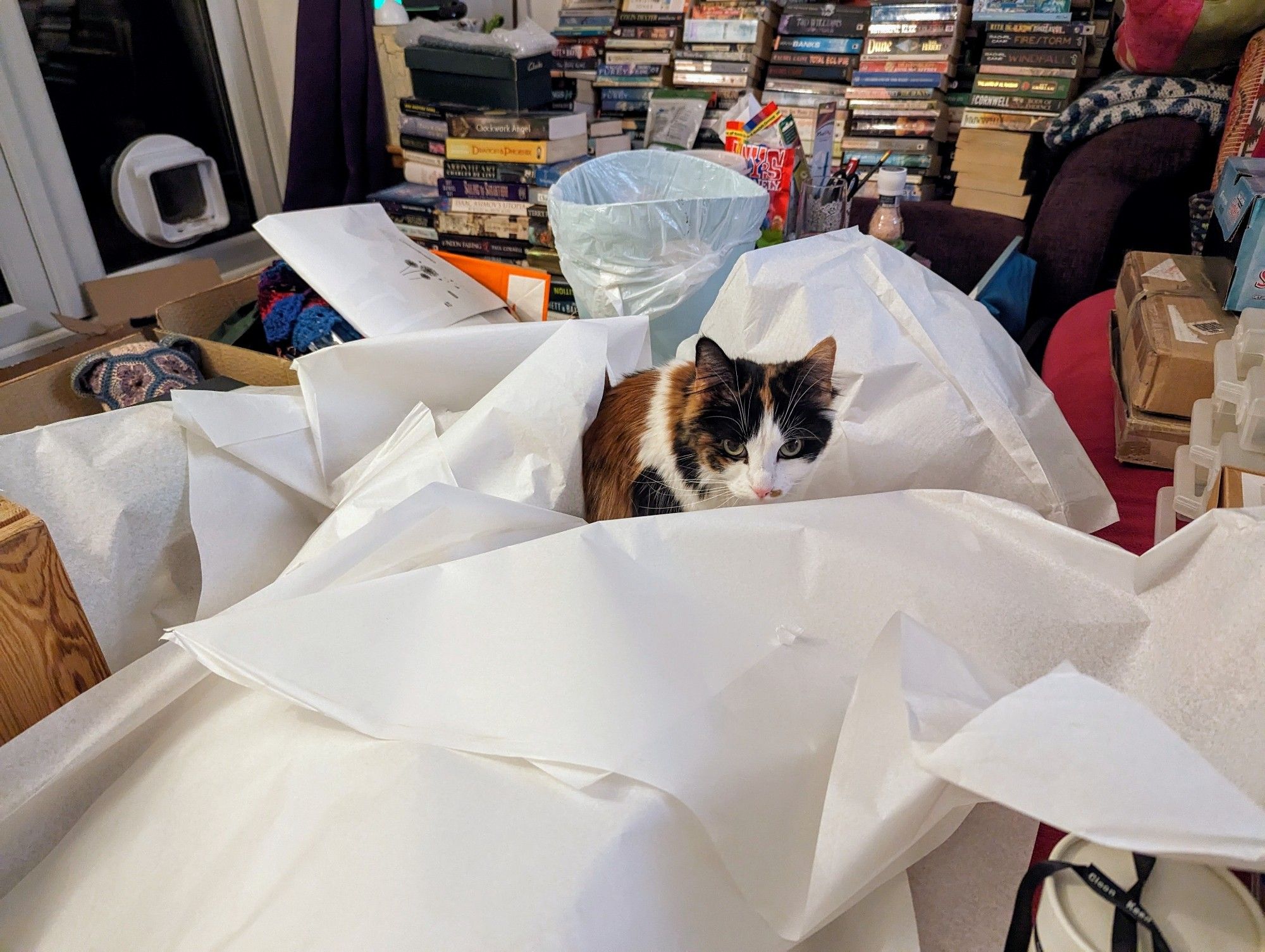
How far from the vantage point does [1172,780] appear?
302 millimetres

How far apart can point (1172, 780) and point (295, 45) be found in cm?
249

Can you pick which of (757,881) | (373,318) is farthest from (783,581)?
(373,318)

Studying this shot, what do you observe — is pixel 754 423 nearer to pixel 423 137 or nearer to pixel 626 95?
pixel 423 137

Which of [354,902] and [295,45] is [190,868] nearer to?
[354,902]

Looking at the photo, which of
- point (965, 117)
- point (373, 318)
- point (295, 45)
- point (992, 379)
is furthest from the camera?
point (295, 45)

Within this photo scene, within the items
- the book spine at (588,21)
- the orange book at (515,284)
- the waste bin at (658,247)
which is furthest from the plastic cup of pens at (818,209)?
the book spine at (588,21)

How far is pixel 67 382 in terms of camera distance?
3.37 ft

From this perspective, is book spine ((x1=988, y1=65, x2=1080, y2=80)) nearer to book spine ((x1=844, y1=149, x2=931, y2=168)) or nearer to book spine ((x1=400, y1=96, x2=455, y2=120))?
book spine ((x1=844, y1=149, x2=931, y2=168))

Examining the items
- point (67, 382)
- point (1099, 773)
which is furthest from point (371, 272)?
point (1099, 773)

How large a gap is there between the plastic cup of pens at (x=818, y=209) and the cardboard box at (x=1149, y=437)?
55 cm

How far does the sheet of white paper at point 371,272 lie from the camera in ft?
3.07

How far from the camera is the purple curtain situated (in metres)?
2.02

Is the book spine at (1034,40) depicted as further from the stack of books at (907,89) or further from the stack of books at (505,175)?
the stack of books at (505,175)

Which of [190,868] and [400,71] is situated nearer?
[190,868]
